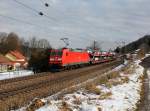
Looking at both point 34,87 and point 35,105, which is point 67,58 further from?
point 35,105

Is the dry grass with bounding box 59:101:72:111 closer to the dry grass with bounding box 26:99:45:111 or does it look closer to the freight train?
the dry grass with bounding box 26:99:45:111

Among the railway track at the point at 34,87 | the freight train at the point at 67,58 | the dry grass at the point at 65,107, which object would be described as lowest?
the railway track at the point at 34,87

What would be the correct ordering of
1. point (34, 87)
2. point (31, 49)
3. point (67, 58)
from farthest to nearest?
1. point (31, 49)
2. point (67, 58)
3. point (34, 87)

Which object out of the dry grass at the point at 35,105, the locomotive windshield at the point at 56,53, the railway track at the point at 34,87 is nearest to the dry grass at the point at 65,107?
the dry grass at the point at 35,105

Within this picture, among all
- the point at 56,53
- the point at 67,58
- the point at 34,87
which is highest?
the point at 56,53

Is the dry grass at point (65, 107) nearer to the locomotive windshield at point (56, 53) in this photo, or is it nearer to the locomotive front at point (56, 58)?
the locomotive front at point (56, 58)

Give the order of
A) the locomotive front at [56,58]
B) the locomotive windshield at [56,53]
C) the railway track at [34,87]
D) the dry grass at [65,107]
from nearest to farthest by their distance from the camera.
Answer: the dry grass at [65,107]
the railway track at [34,87]
the locomotive front at [56,58]
the locomotive windshield at [56,53]

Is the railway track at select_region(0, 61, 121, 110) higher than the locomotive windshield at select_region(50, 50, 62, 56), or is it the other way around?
the locomotive windshield at select_region(50, 50, 62, 56)

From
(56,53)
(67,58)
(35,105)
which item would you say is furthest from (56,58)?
(35,105)

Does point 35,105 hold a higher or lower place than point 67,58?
lower

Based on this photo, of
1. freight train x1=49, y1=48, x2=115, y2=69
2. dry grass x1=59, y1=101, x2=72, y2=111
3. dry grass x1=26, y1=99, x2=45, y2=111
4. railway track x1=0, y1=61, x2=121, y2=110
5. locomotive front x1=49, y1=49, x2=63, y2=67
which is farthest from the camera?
freight train x1=49, y1=48, x2=115, y2=69

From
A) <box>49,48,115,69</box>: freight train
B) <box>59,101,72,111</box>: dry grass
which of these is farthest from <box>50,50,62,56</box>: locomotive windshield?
<box>59,101,72,111</box>: dry grass

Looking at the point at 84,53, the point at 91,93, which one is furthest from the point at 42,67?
A: the point at 91,93

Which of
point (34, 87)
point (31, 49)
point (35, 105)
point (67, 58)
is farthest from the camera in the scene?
point (31, 49)
